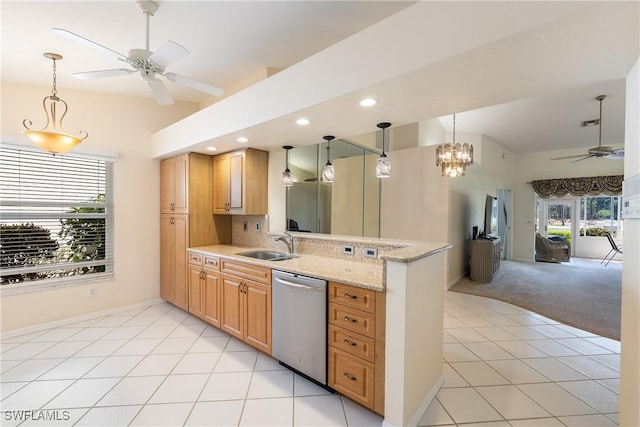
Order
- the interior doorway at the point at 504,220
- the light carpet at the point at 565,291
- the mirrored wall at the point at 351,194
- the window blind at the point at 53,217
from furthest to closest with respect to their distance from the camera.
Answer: the interior doorway at the point at 504,220 < the mirrored wall at the point at 351,194 < the light carpet at the point at 565,291 < the window blind at the point at 53,217

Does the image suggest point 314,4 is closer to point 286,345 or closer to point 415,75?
point 415,75

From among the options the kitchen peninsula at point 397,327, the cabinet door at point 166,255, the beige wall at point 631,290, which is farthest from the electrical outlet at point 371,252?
the cabinet door at point 166,255

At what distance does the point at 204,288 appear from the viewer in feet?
11.0

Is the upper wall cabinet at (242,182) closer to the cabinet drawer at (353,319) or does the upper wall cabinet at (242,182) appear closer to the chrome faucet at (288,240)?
the chrome faucet at (288,240)

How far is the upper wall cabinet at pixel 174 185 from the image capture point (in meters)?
3.75

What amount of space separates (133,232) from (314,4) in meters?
3.73

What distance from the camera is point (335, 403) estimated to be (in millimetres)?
2035

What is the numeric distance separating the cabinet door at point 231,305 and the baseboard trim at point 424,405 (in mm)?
1656

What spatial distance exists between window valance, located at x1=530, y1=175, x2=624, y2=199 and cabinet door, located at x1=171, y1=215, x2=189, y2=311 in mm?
9382

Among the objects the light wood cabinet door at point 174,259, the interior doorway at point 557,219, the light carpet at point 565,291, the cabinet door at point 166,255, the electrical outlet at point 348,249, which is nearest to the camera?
the electrical outlet at point 348,249

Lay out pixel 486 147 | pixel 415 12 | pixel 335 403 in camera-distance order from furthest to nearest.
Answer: pixel 486 147 < pixel 335 403 < pixel 415 12

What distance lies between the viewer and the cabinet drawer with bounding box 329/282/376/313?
6.11 ft

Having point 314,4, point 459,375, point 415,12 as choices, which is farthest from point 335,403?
point 314,4

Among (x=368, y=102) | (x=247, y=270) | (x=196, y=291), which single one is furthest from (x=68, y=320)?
(x=368, y=102)
